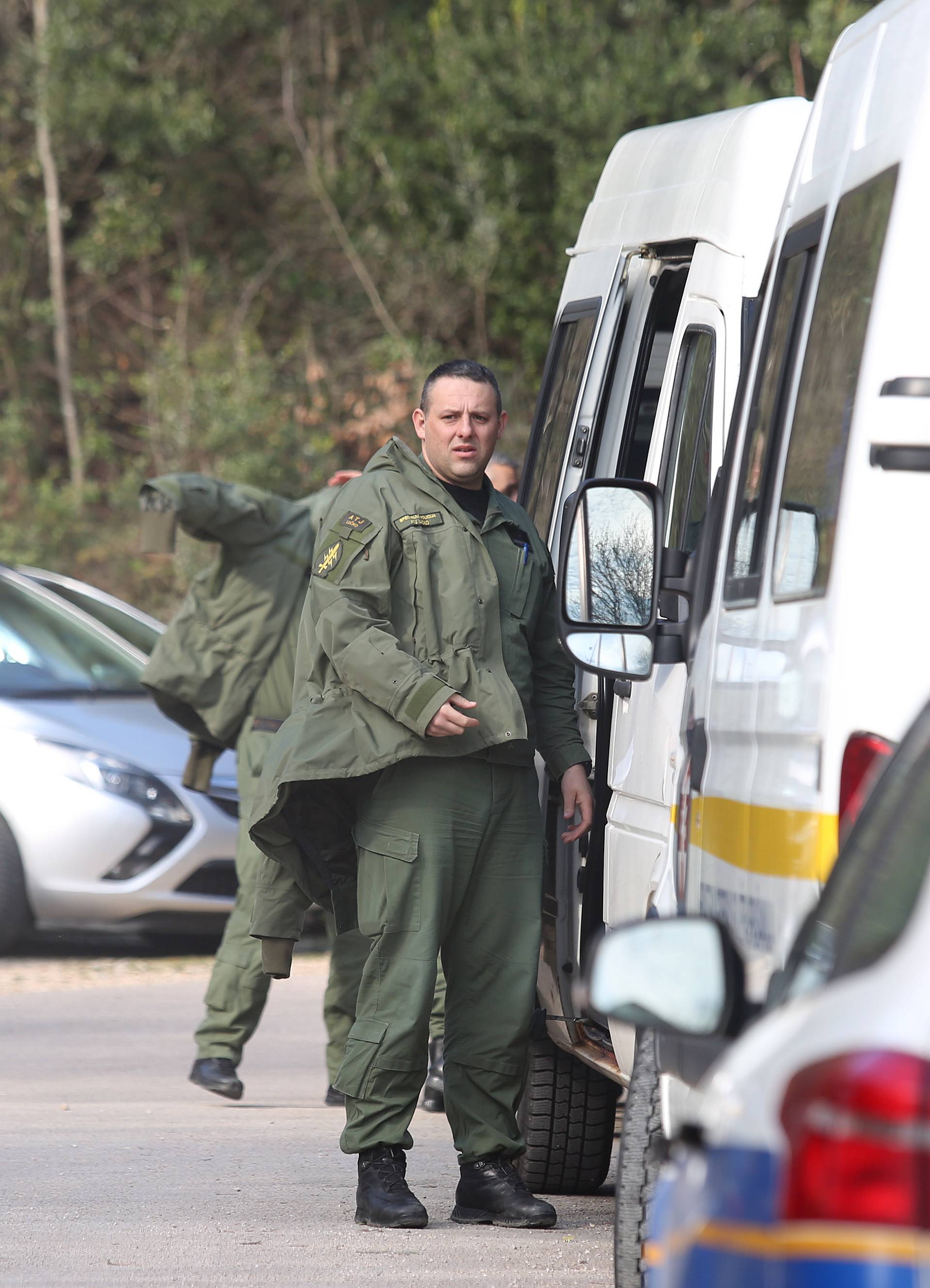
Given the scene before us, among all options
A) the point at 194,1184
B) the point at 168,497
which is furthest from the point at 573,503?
the point at 168,497

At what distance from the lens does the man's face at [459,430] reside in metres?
4.92

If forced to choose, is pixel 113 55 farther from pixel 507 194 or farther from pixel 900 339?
pixel 900 339

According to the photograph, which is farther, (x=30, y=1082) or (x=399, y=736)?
(x=30, y=1082)

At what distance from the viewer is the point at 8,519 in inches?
661

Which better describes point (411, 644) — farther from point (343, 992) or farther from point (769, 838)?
point (769, 838)

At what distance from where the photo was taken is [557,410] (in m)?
5.58

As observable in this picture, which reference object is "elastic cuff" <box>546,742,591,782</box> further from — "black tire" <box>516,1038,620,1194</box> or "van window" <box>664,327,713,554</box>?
"black tire" <box>516,1038,620,1194</box>

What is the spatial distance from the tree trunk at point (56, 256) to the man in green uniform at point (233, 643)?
981 centimetres

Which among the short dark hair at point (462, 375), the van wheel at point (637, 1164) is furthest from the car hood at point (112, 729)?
the van wheel at point (637, 1164)

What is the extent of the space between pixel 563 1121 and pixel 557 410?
187cm

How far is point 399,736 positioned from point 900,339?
7.48 feet

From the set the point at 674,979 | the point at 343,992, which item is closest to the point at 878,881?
the point at 674,979

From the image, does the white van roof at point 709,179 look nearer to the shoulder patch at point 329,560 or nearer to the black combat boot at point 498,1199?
the shoulder patch at point 329,560

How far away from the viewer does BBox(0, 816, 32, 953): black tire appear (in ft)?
31.1
